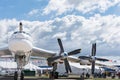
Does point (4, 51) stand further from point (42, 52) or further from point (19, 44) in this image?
point (19, 44)

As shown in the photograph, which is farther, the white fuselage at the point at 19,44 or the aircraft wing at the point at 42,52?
the aircraft wing at the point at 42,52

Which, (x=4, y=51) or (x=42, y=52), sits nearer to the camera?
(x=4, y=51)

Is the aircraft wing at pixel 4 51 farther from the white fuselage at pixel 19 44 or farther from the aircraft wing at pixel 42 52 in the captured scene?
the white fuselage at pixel 19 44

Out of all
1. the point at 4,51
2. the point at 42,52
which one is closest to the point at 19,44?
the point at 4,51

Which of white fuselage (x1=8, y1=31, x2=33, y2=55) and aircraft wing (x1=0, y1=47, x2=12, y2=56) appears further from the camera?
aircraft wing (x1=0, y1=47, x2=12, y2=56)

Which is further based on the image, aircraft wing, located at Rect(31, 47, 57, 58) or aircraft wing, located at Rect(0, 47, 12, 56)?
aircraft wing, located at Rect(31, 47, 57, 58)

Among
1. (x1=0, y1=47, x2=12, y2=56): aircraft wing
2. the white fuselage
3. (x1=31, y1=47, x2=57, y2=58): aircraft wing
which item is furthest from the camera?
(x1=31, y1=47, x2=57, y2=58): aircraft wing

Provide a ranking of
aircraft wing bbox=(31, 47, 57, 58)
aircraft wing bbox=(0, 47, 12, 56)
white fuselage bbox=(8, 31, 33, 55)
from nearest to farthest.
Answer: white fuselage bbox=(8, 31, 33, 55)
aircraft wing bbox=(0, 47, 12, 56)
aircraft wing bbox=(31, 47, 57, 58)

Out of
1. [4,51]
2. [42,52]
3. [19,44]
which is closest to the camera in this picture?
[19,44]

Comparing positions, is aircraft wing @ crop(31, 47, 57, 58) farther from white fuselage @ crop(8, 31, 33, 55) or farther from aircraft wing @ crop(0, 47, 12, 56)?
white fuselage @ crop(8, 31, 33, 55)

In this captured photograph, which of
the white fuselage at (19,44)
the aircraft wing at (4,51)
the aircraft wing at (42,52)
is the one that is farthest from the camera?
the aircraft wing at (42,52)

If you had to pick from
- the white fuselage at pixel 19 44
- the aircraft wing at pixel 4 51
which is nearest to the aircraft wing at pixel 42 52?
the aircraft wing at pixel 4 51

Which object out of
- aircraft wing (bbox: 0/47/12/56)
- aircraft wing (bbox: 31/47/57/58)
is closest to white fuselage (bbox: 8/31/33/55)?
aircraft wing (bbox: 0/47/12/56)

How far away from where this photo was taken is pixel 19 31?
24688mm
